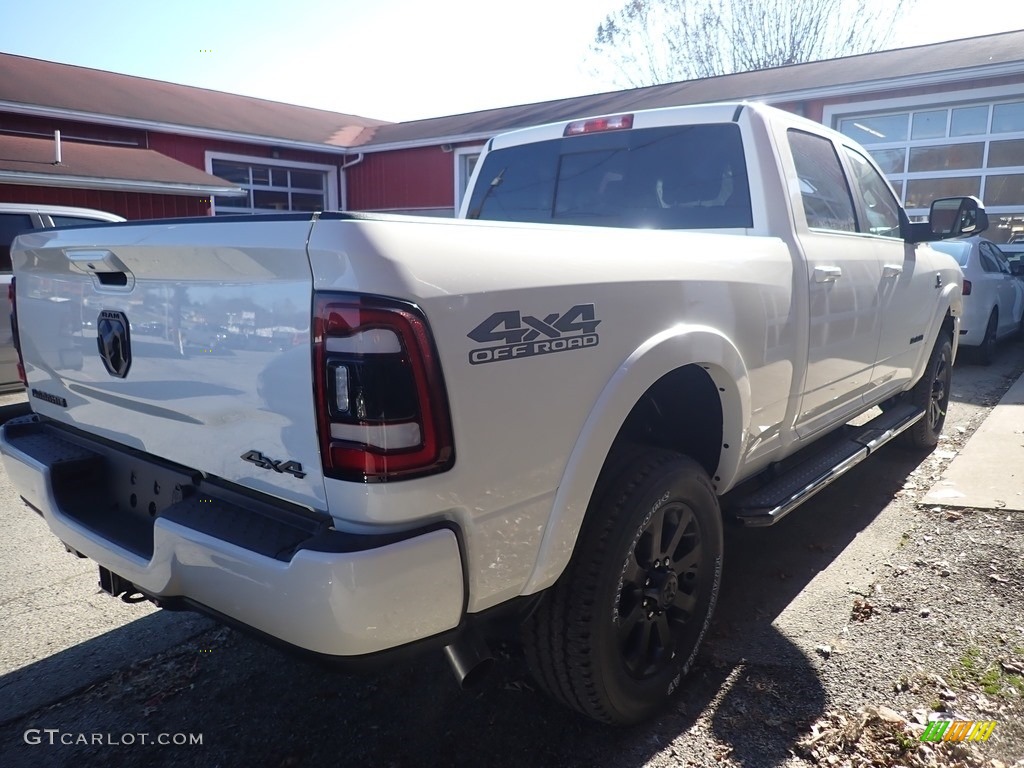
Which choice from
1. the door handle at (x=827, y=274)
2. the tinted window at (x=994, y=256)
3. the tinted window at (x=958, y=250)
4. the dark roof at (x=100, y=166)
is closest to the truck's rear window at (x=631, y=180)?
the door handle at (x=827, y=274)

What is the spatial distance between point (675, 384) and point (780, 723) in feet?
3.95

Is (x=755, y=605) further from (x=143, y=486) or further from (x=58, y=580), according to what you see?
(x=58, y=580)

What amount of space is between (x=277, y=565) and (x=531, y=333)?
81cm

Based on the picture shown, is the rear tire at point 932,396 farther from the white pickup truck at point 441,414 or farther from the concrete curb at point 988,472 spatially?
the white pickup truck at point 441,414

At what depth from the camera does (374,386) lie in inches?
68.1

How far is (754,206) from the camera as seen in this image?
3.40 meters

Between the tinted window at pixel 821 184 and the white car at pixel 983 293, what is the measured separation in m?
6.17

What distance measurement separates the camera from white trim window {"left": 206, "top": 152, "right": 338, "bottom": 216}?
1867 cm

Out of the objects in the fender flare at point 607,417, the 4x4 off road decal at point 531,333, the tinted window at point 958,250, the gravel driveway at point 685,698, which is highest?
the tinted window at point 958,250

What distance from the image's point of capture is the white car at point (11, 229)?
7.09 meters

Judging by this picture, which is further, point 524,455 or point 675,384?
point 675,384

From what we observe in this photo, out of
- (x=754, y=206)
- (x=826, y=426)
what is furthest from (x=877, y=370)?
(x=754, y=206)

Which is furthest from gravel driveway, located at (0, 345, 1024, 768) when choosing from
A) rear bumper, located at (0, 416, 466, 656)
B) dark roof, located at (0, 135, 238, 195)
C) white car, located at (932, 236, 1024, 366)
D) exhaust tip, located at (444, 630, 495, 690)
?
dark roof, located at (0, 135, 238, 195)

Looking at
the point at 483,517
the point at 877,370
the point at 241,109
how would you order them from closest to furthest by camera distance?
the point at 483,517, the point at 877,370, the point at 241,109
